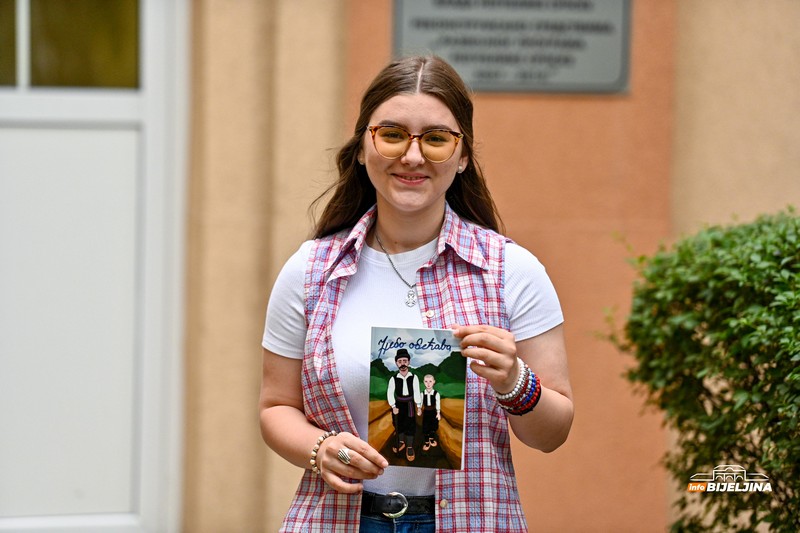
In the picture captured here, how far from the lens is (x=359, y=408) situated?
2.07m

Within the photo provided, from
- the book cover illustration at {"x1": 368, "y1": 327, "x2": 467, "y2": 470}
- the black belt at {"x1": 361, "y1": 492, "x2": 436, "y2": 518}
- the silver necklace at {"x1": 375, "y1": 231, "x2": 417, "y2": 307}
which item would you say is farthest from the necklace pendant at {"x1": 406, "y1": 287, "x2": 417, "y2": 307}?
the black belt at {"x1": 361, "y1": 492, "x2": 436, "y2": 518}

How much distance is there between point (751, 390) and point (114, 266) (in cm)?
297

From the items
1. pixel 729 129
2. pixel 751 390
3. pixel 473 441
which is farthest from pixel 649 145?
pixel 473 441

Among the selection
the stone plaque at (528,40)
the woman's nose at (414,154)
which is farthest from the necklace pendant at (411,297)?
the stone plaque at (528,40)

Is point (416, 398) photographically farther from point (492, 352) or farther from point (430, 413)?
point (492, 352)

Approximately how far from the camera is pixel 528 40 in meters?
4.62

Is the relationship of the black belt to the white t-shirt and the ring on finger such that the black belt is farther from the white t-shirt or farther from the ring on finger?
the ring on finger

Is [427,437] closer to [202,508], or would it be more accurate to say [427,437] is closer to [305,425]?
[305,425]

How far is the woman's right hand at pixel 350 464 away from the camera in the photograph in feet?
6.37

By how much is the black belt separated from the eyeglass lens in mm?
686

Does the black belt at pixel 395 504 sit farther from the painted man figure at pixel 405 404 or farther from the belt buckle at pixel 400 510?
the painted man figure at pixel 405 404

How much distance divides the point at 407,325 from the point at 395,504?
36 cm

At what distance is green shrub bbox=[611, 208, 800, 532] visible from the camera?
2658 millimetres

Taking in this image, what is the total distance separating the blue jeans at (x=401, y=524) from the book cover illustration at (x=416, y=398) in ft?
0.45
